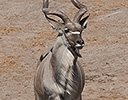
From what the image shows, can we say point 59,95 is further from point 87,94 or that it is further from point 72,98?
point 87,94

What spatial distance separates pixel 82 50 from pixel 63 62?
10859 millimetres

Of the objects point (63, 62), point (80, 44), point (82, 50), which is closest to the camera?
point (80, 44)

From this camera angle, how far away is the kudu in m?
9.63

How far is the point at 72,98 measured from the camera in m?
10.4

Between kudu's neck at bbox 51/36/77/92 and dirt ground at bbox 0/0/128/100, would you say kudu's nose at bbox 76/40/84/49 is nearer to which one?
kudu's neck at bbox 51/36/77/92

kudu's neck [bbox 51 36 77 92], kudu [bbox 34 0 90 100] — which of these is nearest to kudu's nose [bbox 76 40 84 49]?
kudu [bbox 34 0 90 100]

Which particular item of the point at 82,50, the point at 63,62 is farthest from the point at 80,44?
the point at 82,50

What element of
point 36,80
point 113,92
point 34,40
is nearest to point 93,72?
point 113,92

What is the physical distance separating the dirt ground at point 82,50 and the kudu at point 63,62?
18.4 ft

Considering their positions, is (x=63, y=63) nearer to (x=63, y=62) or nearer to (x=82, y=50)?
(x=63, y=62)

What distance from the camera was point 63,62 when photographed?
392 inches

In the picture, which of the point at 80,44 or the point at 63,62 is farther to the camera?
the point at 63,62

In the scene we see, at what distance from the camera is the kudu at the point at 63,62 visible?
963 cm

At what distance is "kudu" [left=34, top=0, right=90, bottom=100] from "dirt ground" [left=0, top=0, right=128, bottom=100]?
5.61 m
